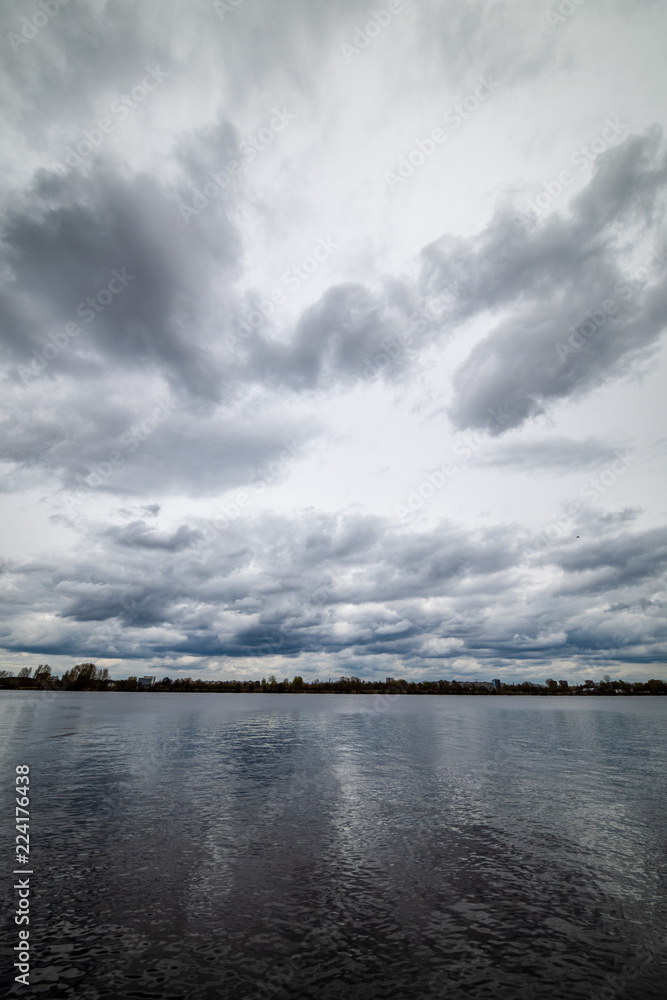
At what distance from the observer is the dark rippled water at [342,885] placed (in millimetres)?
13633

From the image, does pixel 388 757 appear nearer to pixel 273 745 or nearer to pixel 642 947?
pixel 273 745

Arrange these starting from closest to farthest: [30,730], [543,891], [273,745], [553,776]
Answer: [543,891] < [553,776] < [273,745] < [30,730]

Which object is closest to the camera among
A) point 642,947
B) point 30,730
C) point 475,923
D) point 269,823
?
point 642,947

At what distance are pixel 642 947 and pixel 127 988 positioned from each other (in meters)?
16.2

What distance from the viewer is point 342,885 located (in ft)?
64.6

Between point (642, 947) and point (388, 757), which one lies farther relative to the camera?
point (388, 757)

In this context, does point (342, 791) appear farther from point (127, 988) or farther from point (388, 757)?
point (127, 988)

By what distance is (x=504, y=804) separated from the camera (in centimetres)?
3366

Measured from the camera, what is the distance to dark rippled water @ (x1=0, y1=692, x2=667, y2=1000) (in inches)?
537

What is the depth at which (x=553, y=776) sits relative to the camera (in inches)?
1766

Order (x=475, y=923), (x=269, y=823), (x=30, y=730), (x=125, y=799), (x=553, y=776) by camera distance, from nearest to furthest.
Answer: (x=475, y=923), (x=269, y=823), (x=125, y=799), (x=553, y=776), (x=30, y=730)

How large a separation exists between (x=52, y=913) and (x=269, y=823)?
13.7 meters

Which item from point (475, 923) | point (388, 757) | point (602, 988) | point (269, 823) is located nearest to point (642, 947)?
point (602, 988)

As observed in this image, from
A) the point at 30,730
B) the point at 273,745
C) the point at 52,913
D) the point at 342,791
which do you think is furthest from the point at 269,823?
the point at 30,730
